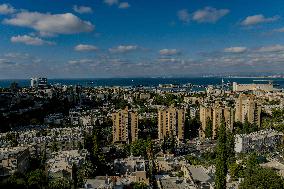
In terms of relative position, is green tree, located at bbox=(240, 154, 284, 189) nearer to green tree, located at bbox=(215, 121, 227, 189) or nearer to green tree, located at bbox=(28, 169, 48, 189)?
green tree, located at bbox=(215, 121, 227, 189)

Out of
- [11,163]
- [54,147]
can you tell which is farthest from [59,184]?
[54,147]

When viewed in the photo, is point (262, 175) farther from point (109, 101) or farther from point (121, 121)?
point (109, 101)

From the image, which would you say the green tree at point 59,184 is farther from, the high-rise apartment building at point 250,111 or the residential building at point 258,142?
the high-rise apartment building at point 250,111

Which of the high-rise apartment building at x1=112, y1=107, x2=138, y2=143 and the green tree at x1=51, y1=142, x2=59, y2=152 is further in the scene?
the high-rise apartment building at x1=112, y1=107, x2=138, y2=143

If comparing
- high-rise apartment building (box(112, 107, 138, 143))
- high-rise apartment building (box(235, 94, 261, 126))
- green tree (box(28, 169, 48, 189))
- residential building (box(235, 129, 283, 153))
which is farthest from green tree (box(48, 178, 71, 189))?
high-rise apartment building (box(235, 94, 261, 126))

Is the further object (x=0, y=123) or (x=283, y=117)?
(x=283, y=117)

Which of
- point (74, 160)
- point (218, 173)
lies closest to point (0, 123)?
point (74, 160)

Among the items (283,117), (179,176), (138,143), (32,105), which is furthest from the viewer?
(32,105)

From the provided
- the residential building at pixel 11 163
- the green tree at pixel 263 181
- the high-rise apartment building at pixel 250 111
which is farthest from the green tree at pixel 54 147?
the high-rise apartment building at pixel 250 111
